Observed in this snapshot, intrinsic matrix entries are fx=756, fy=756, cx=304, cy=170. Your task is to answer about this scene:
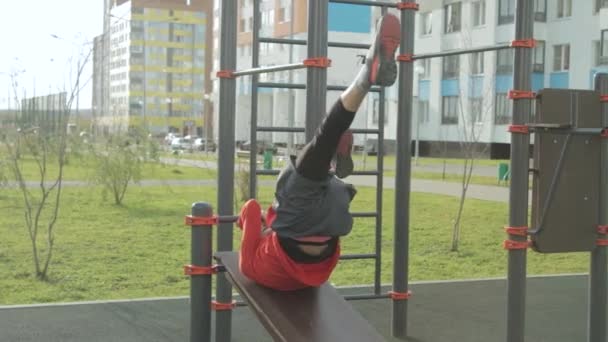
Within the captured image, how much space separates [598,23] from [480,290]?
2629 cm

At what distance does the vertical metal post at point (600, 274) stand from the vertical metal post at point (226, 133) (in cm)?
196

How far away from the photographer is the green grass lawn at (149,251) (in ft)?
22.7

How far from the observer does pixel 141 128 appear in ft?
52.7

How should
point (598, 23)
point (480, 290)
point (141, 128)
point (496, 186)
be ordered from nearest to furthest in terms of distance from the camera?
point (480, 290) < point (141, 128) < point (496, 186) < point (598, 23)

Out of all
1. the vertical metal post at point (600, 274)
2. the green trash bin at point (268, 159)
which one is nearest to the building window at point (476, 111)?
the green trash bin at point (268, 159)

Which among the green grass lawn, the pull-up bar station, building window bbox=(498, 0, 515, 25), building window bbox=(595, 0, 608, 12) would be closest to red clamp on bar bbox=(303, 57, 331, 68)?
the pull-up bar station

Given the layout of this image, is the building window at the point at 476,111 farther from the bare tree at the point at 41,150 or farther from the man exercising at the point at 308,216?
the man exercising at the point at 308,216

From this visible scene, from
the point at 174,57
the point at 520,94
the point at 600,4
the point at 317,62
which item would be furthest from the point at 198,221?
the point at 174,57

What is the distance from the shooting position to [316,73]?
10.6ft

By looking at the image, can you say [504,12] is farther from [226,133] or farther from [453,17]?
[226,133]

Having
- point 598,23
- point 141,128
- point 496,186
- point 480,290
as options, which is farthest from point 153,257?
point 598,23

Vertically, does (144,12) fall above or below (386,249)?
above

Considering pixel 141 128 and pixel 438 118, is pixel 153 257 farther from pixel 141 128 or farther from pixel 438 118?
pixel 438 118

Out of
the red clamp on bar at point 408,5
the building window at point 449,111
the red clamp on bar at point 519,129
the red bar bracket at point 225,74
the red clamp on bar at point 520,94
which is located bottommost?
the red clamp on bar at point 519,129
